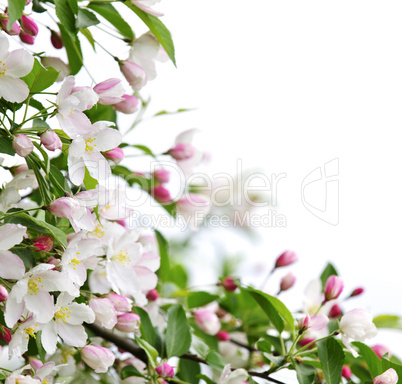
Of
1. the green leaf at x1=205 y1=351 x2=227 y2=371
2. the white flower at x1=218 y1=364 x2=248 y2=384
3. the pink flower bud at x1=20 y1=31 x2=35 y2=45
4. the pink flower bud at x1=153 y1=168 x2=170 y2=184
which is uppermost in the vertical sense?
the pink flower bud at x1=20 y1=31 x2=35 y2=45

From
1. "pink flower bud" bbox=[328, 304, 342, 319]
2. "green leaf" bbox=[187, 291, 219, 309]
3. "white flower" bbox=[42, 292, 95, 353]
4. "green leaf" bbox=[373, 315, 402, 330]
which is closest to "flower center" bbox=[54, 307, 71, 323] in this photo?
"white flower" bbox=[42, 292, 95, 353]

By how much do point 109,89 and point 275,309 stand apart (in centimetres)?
45

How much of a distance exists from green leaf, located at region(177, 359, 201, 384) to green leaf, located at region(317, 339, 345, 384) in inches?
8.2

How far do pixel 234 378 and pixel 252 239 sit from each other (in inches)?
54.5

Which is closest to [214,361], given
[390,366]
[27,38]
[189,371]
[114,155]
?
[189,371]

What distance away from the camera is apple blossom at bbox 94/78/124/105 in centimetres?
76

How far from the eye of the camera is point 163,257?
1142 mm

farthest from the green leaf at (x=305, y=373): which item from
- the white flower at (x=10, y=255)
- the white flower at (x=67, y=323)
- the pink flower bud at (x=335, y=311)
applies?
the white flower at (x=10, y=255)

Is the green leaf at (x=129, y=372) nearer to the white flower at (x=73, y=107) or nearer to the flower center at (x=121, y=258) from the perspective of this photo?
the flower center at (x=121, y=258)

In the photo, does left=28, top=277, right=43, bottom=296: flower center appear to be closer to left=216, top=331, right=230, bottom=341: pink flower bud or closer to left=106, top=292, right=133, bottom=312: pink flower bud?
left=106, top=292, right=133, bottom=312: pink flower bud

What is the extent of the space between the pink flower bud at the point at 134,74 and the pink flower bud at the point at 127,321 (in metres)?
0.35

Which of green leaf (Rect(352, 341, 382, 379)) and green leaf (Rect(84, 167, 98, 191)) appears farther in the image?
green leaf (Rect(352, 341, 382, 379))

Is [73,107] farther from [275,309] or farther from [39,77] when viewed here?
[275,309]

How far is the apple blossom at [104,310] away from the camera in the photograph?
757mm
